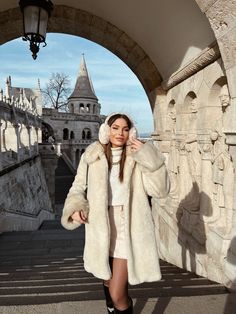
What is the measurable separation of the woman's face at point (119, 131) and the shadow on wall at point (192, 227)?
76.4 inches

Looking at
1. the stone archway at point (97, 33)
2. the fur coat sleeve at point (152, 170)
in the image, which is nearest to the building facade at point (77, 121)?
the stone archway at point (97, 33)

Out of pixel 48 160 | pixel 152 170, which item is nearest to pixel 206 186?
pixel 152 170

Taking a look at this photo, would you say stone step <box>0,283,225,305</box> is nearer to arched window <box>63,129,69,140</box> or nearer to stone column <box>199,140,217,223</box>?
stone column <box>199,140,217,223</box>

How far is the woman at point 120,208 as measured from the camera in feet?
6.23

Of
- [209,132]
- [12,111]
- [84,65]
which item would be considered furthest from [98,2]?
[84,65]

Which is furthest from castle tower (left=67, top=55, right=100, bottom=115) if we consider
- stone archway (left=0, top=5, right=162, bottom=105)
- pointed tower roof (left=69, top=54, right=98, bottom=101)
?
stone archway (left=0, top=5, right=162, bottom=105)

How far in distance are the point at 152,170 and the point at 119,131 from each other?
33 centimetres

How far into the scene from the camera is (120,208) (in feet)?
6.45

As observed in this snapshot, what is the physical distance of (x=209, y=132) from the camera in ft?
11.5

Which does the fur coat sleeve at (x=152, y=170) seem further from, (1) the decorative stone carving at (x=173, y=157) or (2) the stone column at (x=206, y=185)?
(1) the decorative stone carving at (x=173, y=157)

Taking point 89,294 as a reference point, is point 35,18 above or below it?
above

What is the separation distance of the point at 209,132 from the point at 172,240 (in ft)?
6.45

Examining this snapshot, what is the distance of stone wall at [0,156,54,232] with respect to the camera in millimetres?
8859

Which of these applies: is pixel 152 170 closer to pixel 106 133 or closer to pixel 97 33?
pixel 106 133
